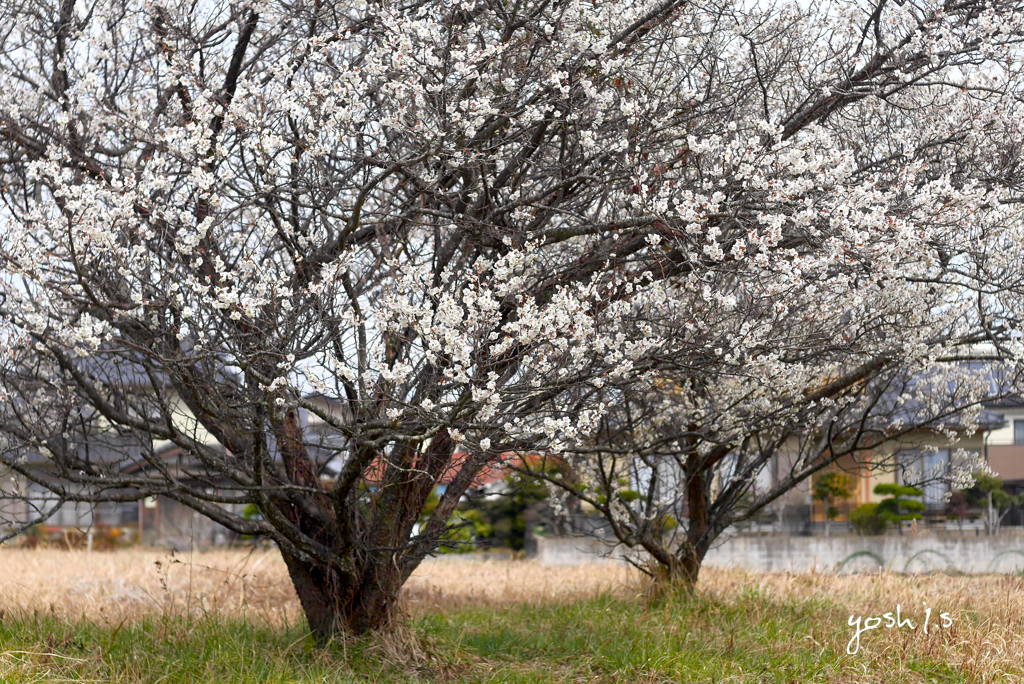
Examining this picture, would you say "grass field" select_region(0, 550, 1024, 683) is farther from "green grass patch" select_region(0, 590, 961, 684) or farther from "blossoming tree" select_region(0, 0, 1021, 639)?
"blossoming tree" select_region(0, 0, 1021, 639)

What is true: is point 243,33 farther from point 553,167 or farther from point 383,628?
point 383,628

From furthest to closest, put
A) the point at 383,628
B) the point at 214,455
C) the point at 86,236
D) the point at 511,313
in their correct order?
the point at 383,628
the point at 214,455
the point at 511,313
the point at 86,236

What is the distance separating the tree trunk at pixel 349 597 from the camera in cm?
666

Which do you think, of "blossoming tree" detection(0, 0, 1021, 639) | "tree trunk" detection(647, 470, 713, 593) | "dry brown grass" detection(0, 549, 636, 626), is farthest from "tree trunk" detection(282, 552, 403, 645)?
"tree trunk" detection(647, 470, 713, 593)

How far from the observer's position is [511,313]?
217 inches

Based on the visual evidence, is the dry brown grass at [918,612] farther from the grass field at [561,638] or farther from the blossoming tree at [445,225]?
the blossoming tree at [445,225]

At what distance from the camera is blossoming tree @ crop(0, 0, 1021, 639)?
16.6 feet

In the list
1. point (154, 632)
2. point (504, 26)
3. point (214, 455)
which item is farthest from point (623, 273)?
point (154, 632)

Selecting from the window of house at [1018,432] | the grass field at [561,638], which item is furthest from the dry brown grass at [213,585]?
the window of house at [1018,432]

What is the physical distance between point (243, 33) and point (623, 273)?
8.65 feet

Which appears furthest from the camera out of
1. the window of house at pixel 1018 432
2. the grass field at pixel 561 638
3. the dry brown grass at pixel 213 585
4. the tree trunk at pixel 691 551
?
the window of house at pixel 1018 432

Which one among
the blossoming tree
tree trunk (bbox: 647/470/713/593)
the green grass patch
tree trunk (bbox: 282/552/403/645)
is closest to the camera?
the blossoming tree

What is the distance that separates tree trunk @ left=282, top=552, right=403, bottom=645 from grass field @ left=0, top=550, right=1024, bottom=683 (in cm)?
14

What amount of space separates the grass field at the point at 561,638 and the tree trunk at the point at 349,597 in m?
0.14
